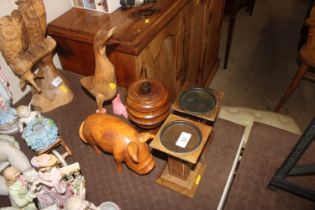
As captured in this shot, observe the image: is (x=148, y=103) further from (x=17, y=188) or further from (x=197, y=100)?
(x=17, y=188)

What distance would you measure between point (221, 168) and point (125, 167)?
1.02ft

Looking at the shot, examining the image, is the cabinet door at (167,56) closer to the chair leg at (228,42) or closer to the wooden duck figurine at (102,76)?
the wooden duck figurine at (102,76)

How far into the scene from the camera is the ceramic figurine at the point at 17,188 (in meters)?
0.69

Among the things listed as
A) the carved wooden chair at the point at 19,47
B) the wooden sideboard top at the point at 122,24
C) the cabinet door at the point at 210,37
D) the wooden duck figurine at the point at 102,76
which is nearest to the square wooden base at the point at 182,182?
the wooden duck figurine at the point at 102,76

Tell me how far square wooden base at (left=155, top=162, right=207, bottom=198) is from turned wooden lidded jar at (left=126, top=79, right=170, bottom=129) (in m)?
0.17

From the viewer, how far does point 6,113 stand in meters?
0.94

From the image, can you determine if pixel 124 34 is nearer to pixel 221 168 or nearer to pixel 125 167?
pixel 125 167

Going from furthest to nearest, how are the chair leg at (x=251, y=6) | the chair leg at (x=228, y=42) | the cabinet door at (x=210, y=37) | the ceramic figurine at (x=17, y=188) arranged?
the chair leg at (x=251, y=6) → the chair leg at (x=228, y=42) → the cabinet door at (x=210, y=37) → the ceramic figurine at (x=17, y=188)

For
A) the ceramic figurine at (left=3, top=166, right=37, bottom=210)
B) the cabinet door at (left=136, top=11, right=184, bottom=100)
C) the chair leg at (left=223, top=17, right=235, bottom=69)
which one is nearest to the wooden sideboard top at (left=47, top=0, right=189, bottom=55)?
the cabinet door at (left=136, top=11, right=184, bottom=100)

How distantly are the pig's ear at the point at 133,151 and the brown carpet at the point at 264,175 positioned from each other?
34 centimetres

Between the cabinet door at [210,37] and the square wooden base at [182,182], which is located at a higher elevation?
the square wooden base at [182,182]

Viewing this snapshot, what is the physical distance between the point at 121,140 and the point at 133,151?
54 mm

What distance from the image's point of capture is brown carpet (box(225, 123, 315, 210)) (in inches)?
34.6

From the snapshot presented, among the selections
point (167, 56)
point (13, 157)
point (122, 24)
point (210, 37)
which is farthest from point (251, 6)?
point (13, 157)
